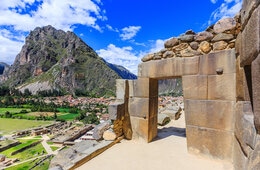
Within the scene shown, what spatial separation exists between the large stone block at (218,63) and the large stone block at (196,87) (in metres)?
0.16

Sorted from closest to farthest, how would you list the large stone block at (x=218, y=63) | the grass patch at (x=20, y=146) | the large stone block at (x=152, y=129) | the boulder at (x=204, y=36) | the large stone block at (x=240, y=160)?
the large stone block at (x=240, y=160), the large stone block at (x=218, y=63), the boulder at (x=204, y=36), the large stone block at (x=152, y=129), the grass patch at (x=20, y=146)

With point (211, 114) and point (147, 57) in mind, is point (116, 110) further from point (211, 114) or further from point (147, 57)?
point (211, 114)

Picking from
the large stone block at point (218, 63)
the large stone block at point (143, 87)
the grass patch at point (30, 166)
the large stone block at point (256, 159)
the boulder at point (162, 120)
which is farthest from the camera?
the grass patch at point (30, 166)

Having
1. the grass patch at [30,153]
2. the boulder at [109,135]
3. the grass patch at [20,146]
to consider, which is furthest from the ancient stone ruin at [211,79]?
the grass patch at [20,146]

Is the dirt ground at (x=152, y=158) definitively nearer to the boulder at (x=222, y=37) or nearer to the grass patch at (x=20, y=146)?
the boulder at (x=222, y=37)

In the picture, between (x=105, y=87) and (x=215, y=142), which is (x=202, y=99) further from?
(x=105, y=87)

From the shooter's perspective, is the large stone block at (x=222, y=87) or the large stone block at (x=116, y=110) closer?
the large stone block at (x=222, y=87)

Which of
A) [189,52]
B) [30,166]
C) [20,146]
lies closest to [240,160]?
[189,52]

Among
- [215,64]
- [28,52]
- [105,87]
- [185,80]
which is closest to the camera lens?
[215,64]

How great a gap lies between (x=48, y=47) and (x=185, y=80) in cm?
14735

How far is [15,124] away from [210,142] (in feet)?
175

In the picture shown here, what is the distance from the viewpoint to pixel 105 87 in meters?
108

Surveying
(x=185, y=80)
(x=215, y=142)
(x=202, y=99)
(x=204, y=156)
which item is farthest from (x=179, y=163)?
(x=185, y=80)

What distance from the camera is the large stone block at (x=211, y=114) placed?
345 centimetres
